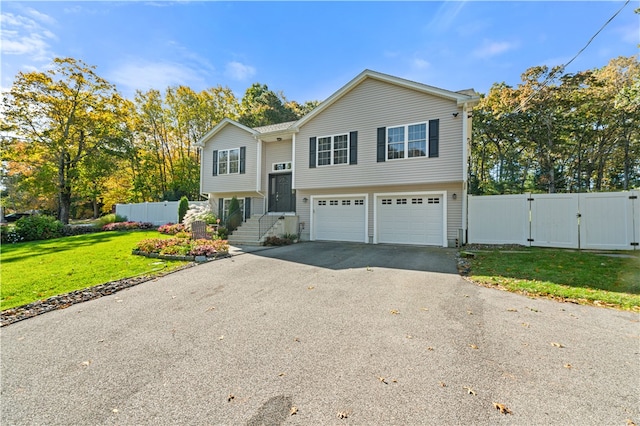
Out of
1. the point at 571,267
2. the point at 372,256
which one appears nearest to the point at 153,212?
the point at 372,256

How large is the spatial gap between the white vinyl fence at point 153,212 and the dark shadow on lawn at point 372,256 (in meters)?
11.9

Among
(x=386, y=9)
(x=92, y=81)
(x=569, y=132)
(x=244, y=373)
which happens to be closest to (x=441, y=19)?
(x=386, y=9)

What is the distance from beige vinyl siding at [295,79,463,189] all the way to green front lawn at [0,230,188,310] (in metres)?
7.49

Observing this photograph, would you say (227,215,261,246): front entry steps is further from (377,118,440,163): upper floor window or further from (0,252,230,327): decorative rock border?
(377,118,440,163): upper floor window

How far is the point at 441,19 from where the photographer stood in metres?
9.16

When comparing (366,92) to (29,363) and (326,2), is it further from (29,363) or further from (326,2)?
(29,363)

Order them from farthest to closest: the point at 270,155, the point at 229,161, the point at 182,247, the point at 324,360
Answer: the point at 229,161 → the point at 270,155 → the point at 182,247 → the point at 324,360

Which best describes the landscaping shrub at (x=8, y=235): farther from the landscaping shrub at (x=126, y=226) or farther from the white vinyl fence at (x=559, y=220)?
the white vinyl fence at (x=559, y=220)

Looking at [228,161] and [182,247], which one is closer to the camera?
[182,247]

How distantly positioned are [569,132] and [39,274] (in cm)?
2971

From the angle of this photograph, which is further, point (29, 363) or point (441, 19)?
point (441, 19)

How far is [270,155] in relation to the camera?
15531mm

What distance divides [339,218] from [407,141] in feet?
15.5

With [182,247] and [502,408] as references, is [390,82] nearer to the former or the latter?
[182,247]
